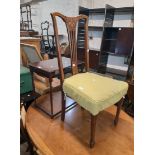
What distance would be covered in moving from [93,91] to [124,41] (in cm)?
266

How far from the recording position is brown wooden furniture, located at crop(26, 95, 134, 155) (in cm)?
120

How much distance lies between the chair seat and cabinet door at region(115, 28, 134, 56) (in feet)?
7.57

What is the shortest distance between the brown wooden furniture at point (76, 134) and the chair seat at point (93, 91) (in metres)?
0.36

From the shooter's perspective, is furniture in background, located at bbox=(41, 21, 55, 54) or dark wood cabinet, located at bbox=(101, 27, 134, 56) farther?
furniture in background, located at bbox=(41, 21, 55, 54)

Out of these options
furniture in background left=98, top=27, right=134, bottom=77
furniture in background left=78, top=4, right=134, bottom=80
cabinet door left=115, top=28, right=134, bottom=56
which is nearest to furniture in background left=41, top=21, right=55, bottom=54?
furniture in background left=78, top=4, right=134, bottom=80

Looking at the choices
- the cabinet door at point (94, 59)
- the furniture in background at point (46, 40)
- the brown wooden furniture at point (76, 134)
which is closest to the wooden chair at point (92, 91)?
the brown wooden furniture at point (76, 134)

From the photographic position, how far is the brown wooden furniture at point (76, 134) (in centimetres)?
120

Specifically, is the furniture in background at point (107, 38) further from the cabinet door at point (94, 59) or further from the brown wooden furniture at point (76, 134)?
the brown wooden furniture at point (76, 134)

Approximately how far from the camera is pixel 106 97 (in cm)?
112

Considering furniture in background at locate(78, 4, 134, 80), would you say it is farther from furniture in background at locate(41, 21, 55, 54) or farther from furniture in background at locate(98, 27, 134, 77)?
furniture in background at locate(41, 21, 55, 54)

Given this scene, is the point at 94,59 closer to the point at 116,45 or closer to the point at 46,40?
the point at 116,45
